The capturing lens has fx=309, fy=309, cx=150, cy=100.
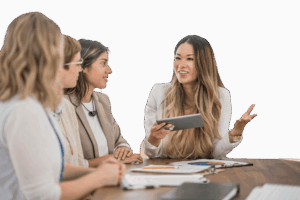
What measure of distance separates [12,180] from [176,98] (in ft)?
6.62

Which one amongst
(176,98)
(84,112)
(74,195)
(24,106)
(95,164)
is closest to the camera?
(24,106)

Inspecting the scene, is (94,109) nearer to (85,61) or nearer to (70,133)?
(85,61)

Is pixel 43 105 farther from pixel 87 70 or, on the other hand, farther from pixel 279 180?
pixel 87 70

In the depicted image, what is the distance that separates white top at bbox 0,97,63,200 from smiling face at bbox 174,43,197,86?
195 cm

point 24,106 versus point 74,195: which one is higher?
point 24,106

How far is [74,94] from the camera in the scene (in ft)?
9.50

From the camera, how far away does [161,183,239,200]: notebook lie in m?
1.23

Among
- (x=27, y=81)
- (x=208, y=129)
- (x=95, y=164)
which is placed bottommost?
(x=95, y=164)

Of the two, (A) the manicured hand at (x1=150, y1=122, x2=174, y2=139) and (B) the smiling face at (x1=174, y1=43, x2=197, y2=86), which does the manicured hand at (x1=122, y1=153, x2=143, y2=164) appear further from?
(B) the smiling face at (x1=174, y1=43, x2=197, y2=86)

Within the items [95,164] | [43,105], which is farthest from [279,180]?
[95,164]

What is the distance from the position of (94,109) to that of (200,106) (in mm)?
1033

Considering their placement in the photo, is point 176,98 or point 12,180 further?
point 176,98

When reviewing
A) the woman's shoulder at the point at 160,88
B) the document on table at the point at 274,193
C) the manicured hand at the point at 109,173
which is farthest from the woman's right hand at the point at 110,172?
the woman's shoulder at the point at 160,88

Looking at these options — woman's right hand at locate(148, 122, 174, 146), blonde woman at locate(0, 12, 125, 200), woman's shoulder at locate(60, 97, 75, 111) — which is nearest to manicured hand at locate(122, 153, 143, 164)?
woman's right hand at locate(148, 122, 174, 146)
